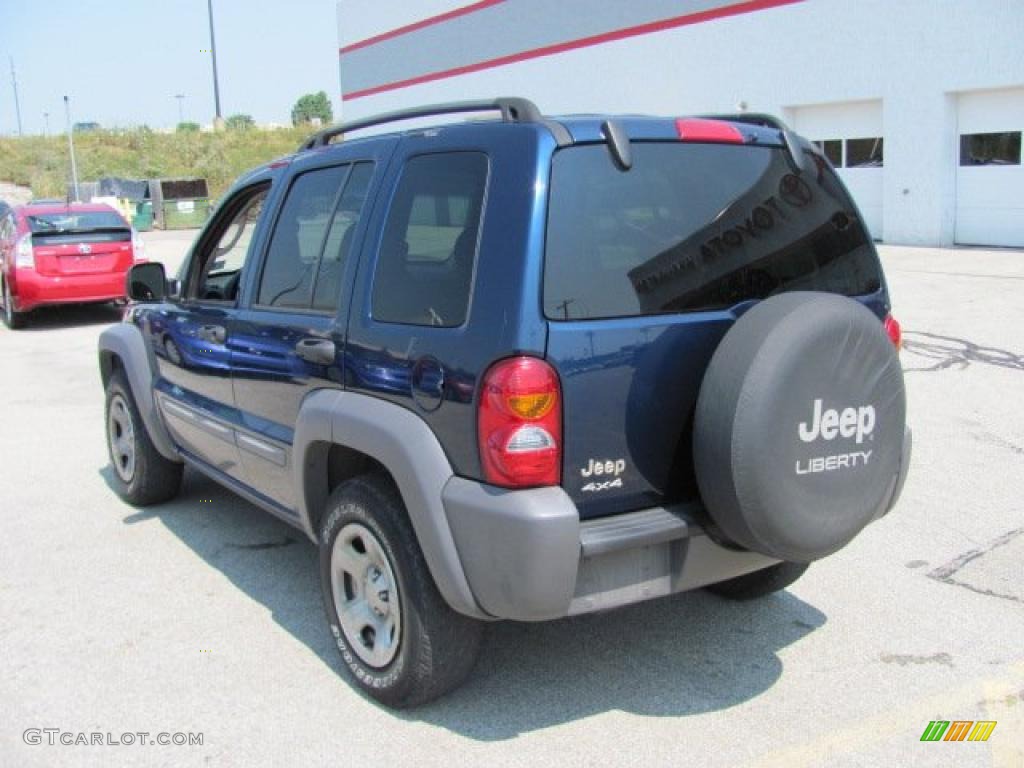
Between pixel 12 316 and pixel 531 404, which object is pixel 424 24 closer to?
pixel 12 316

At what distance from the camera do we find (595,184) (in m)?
3.19

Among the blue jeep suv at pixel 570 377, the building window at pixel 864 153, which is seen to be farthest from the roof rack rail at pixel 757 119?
the building window at pixel 864 153

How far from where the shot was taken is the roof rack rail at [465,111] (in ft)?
10.7

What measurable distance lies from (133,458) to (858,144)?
17.7 metres

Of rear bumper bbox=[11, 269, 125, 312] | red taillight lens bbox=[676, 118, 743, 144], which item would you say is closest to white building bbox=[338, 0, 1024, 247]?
rear bumper bbox=[11, 269, 125, 312]

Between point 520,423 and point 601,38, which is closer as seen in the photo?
point 520,423

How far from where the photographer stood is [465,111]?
140 inches

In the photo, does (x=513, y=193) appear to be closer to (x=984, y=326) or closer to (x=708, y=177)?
(x=708, y=177)

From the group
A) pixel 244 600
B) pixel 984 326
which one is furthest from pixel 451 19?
pixel 244 600

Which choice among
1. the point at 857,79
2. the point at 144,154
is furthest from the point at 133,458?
the point at 144,154

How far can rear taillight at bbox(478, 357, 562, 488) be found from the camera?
2.95 m

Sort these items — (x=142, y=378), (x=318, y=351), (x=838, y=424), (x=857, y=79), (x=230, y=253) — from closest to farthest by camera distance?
(x=838, y=424)
(x=318, y=351)
(x=230, y=253)
(x=142, y=378)
(x=857, y=79)

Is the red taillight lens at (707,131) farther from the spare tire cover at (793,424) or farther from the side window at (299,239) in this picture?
the side window at (299,239)

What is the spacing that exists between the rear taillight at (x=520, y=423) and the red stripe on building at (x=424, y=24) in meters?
28.9
